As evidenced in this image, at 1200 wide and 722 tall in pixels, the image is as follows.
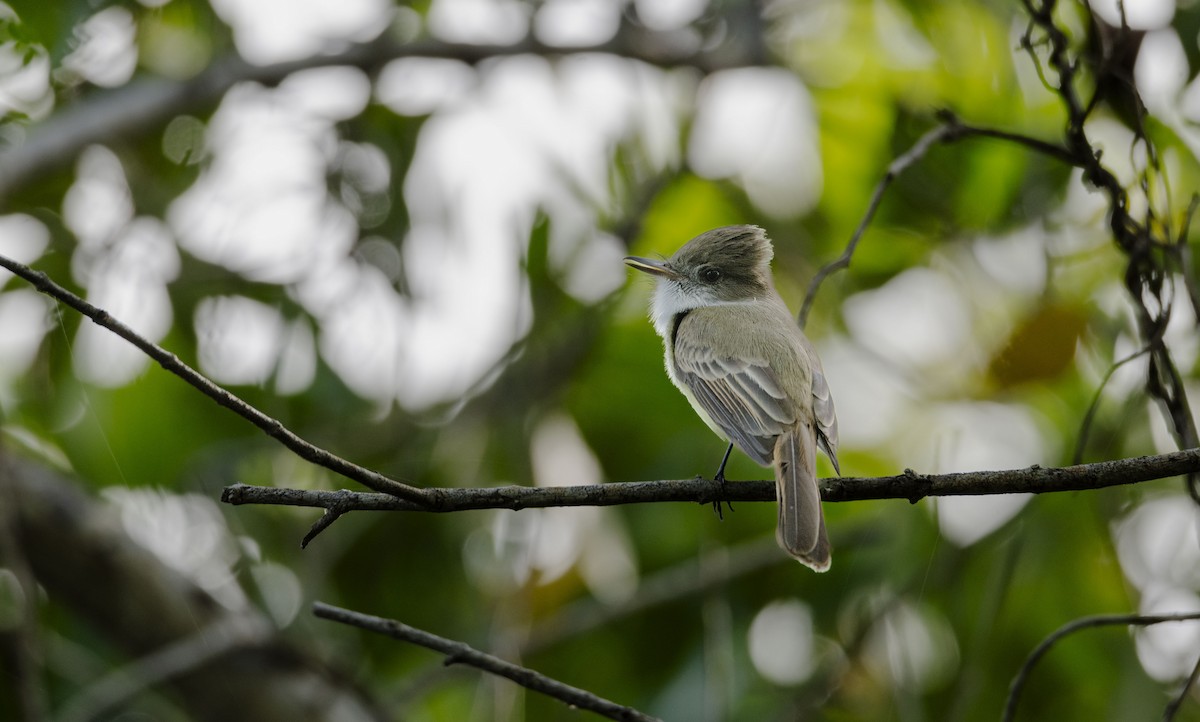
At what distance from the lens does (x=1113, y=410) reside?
160 inches

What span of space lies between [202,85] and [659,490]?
378cm

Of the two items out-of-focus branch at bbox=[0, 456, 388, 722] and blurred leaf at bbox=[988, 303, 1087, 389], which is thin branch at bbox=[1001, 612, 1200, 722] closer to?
blurred leaf at bbox=[988, 303, 1087, 389]

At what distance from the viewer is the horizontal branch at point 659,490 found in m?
1.81

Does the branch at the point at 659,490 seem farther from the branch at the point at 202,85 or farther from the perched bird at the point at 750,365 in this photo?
the branch at the point at 202,85

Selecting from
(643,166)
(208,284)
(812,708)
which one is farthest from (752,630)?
(208,284)

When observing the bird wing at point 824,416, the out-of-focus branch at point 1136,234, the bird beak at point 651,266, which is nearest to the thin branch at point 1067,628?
the out-of-focus branch at point 1136,234

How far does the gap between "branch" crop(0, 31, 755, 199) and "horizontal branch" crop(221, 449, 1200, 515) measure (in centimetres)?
339

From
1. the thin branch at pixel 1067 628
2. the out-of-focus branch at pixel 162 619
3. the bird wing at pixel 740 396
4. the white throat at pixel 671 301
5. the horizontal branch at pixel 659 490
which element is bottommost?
the out-of-focus branch at pixel 162 619

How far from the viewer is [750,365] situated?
3393mm

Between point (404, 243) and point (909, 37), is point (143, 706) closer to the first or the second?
point (404, 243)

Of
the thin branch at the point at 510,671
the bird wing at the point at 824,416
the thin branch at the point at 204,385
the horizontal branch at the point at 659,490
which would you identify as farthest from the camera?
the bird wing at the point at 824,416

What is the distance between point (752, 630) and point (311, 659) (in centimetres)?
167

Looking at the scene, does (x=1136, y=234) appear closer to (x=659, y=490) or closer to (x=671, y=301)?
(x=659, y=490)

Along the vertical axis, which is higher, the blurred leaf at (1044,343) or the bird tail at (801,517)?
the bird tail at (801,517)
